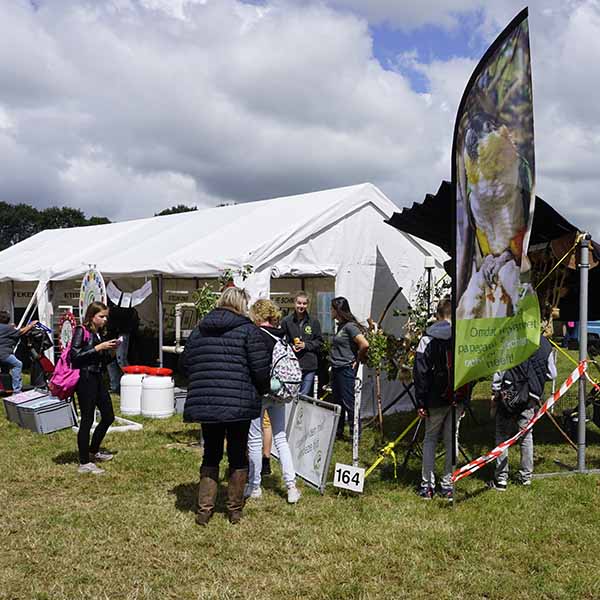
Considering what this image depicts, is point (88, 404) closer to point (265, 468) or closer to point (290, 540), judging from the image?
point (265, 468)

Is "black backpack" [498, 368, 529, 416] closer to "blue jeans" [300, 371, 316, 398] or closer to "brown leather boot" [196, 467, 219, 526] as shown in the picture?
"brown leather boot" [196, 467, 219, 526]

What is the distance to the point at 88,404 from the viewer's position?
5.68 m

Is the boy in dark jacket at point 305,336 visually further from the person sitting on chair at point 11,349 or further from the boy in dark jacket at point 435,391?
the person sitting on chair at point 11,349

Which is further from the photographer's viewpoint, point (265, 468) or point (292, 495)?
point (265, 468)

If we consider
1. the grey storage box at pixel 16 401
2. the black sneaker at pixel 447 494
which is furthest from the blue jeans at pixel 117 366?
the black sneaker at pixel 447 494

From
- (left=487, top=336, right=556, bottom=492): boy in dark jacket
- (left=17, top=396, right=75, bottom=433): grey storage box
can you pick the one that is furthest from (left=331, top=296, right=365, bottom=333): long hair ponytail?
(left=17, top=396, right=75, bottom=433): grey storage box

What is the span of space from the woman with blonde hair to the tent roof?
9.28ft

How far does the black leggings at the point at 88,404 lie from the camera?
18.6 ft

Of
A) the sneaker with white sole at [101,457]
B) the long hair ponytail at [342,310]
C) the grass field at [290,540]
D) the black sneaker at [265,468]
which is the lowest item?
the grass field at [290,540]

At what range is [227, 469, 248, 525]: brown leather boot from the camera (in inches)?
178

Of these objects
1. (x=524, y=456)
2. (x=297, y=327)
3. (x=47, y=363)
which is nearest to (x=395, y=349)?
(x=297, y=327)

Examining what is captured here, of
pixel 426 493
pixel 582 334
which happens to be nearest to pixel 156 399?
pixel 426 493

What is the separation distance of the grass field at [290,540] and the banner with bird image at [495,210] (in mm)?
1067

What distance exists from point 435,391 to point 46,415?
4.68 meters
